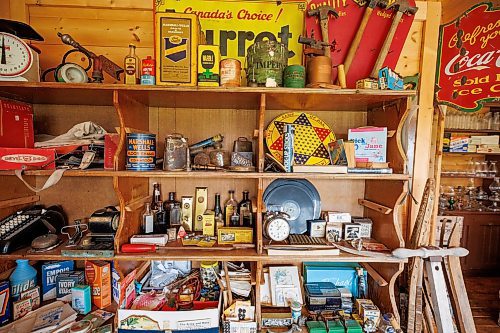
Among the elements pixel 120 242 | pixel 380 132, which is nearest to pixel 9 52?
pixel 120 242

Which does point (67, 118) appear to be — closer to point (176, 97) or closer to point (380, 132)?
point (176, 97)

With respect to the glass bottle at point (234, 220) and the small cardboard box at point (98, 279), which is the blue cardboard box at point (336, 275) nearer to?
the glass bottle at point (234, 220)

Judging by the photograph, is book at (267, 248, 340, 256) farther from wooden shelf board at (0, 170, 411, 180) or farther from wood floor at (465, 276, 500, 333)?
wood floor at (465, 276, 500, 333)

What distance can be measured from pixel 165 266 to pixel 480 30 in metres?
2.20

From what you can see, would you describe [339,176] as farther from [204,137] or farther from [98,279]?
[98,279]

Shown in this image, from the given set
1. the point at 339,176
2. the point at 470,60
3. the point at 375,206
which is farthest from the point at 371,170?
the point at 470,60

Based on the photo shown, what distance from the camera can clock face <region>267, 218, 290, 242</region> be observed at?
1.35 meters

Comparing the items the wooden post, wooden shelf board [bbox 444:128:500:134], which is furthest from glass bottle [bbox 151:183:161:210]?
wooden shelf board [bbox 444:128:500:134]

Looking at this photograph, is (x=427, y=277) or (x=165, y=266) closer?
(x=427, y=277)

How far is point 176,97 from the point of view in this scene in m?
1.34

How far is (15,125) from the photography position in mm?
1265

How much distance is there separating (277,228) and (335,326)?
52 centimetres

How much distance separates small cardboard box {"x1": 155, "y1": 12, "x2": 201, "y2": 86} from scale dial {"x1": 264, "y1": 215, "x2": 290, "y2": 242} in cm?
75

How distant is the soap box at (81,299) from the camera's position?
1289 mm
